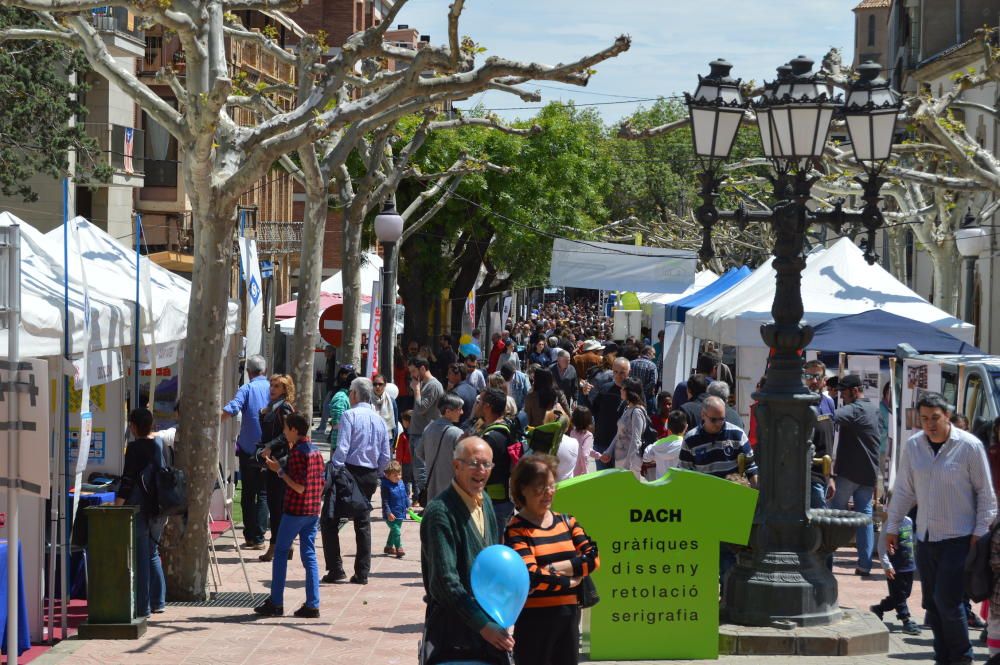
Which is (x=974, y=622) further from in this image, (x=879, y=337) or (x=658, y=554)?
(x=879, y=337)

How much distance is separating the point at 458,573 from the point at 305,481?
15.4 feet

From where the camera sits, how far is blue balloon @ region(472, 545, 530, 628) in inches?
219

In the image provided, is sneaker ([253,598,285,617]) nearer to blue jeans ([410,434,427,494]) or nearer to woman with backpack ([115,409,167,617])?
woman with backpack ([115,409,167,617])

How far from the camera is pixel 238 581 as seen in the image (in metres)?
12.0

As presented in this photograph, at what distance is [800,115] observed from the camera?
9469 mm

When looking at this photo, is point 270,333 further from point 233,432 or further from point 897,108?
point 897,108

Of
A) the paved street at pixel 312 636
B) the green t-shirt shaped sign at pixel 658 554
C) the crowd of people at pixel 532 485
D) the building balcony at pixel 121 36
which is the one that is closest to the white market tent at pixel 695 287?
the building balcony at pixel 121 36

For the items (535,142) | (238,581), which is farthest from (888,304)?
(535,142)

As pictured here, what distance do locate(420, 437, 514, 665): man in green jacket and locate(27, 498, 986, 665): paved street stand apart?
3320 mm

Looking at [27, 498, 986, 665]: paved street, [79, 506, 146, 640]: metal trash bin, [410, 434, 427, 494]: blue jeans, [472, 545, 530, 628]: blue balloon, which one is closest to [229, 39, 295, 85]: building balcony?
[410, 434, 427, 494]: blue jeans

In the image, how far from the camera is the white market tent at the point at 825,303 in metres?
16.3

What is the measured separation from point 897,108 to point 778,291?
1655 mm

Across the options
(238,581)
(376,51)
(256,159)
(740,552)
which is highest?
(376,51)

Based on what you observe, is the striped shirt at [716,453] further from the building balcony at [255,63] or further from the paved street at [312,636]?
the building balcony at [255,63]
